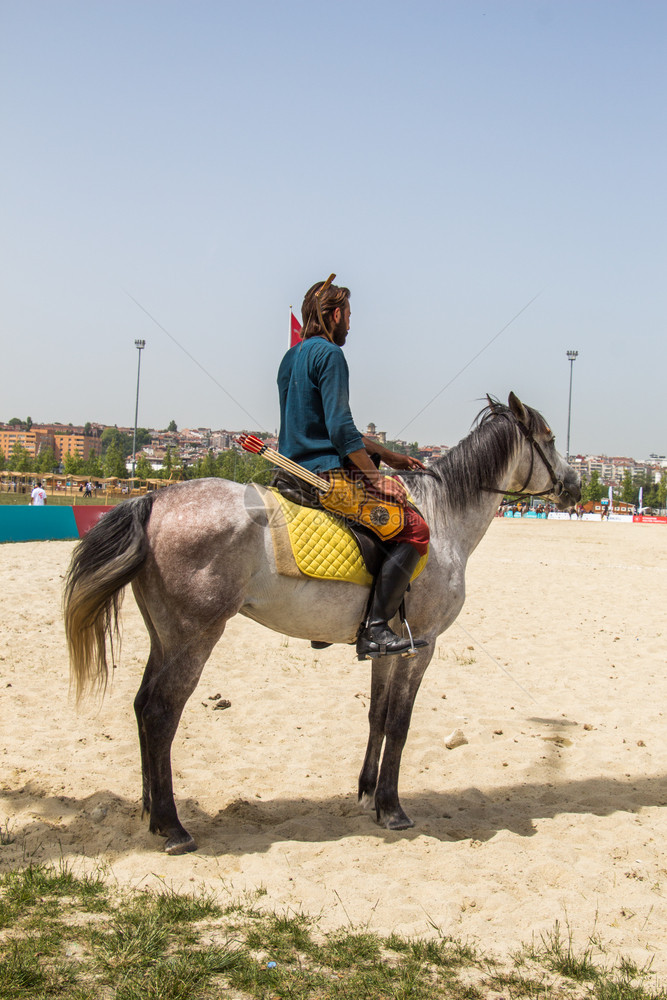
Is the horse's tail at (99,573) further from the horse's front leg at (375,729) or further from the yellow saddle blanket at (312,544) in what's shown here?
the horse's front leg at (375,729)

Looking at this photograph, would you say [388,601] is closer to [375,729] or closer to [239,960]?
[375,729]

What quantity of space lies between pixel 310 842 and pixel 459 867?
0.88m

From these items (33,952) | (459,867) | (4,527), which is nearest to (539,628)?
(459,867)

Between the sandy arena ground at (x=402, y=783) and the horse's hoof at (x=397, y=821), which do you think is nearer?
the sandy arena ground at (x=402, y=783)

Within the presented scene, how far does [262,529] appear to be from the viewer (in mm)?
4266

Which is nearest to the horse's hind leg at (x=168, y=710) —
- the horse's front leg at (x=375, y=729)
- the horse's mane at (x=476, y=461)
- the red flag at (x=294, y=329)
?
the horse's front leg at (x=375, y=729)

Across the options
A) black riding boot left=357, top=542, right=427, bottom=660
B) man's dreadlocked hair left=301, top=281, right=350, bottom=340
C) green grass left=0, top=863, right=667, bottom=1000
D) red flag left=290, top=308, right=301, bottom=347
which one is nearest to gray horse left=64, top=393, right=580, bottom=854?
black riding boot left=357, top=542, right=427, bottom=660

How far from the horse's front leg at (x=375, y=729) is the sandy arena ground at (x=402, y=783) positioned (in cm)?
19

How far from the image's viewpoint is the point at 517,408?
5215mm

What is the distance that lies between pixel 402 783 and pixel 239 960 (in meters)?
2.63

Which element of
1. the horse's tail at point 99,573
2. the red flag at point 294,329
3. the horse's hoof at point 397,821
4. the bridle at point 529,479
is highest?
the red flag at point 294,329

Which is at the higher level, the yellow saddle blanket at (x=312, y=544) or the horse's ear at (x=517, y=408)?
the horse's ear at (x=517, y=408)

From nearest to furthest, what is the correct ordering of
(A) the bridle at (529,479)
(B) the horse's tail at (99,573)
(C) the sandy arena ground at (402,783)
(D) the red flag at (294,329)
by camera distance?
(C) the sandy arena ground at (402,783), (B) the horse's tail at (99,573), (A) the bridle at (529,479), (D) the red flag at (294,329)

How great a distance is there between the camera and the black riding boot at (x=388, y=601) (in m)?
4.39
